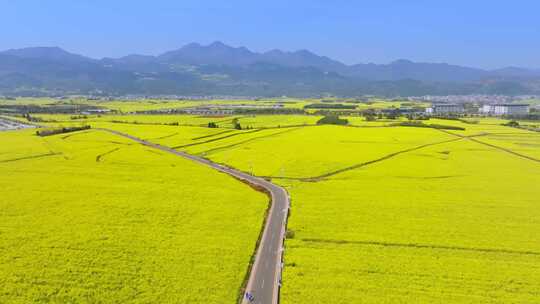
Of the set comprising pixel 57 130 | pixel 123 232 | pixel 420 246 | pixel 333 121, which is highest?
pixel 333 121

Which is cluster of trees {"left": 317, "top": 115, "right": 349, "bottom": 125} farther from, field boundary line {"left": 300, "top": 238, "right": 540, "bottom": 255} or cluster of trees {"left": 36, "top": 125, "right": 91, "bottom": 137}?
field boundary line {"left": 300, "top": 238, "right": 540, "bottom": 255}

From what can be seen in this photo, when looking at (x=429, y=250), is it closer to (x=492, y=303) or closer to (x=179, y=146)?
(x=492, y=303)

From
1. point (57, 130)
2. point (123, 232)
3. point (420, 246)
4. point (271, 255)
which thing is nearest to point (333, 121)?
point (57, 130)

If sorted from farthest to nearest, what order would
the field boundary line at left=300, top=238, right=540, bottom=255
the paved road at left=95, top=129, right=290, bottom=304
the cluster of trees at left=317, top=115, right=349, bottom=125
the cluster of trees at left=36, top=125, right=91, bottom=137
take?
1. the cluster of trees at left=317, top=115, right=349, bottom=125
2. the cluster of trees at left=36, top=125, right=91, bottom=137
3. the field boundary line at left=300, top=238, right=540, bottom=255
4. the paved road at left=95, top=129, right=290, bottom=304

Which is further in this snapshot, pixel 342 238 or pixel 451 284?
pixel 342 238

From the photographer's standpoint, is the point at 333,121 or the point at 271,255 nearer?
the point at 271,255

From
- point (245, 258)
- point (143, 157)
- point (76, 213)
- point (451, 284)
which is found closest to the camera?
point (451, 284)

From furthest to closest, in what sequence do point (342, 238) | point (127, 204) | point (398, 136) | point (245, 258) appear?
point (398, 136)
point (127, 204)
point (342, 238)
point (245, 258)

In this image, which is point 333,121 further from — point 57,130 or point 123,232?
point 123,232

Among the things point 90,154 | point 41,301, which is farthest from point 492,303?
point 90,154

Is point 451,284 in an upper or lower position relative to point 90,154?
lower

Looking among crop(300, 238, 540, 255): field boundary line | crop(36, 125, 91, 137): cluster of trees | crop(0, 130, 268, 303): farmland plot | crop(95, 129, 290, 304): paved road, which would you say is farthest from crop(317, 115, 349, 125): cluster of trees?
crop(300, 238, 540, 255): field boundary line
